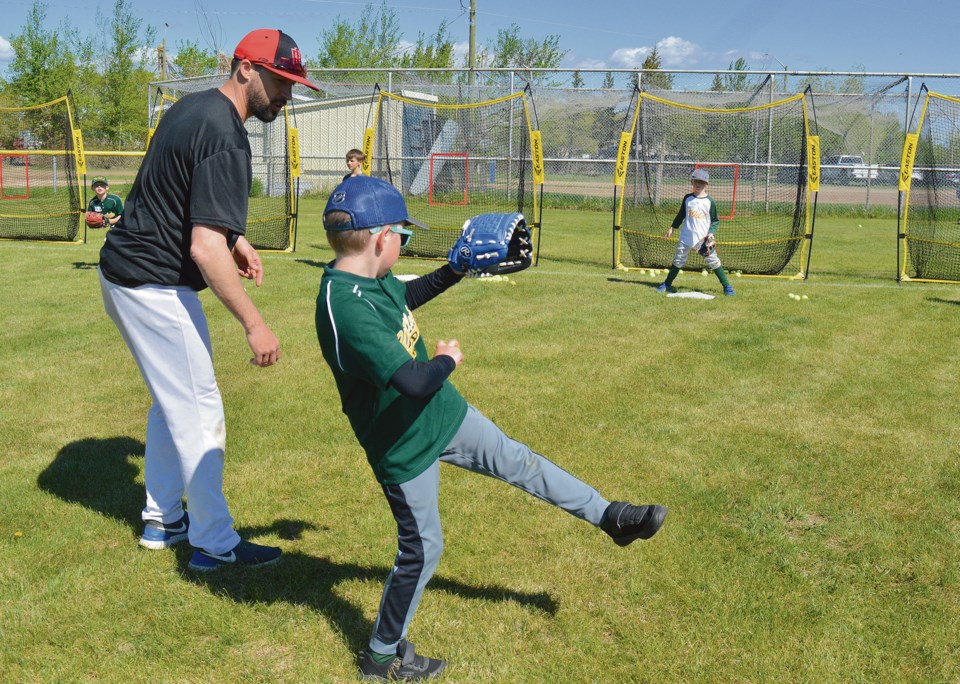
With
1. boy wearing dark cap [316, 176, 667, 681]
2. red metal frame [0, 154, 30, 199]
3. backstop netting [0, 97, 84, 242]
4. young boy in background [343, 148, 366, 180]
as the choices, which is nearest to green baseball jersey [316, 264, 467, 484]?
boy wearing dark cap [316, 176, 667, 681]

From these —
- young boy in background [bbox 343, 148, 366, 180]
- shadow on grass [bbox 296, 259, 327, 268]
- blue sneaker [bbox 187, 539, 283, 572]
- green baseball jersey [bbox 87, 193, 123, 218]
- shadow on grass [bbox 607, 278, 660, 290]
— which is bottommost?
blue sneaker [bbox 187, 539, 283, 572]

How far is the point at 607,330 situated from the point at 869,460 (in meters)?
4.28

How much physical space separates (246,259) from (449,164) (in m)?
14.5

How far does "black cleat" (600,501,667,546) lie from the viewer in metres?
3.50

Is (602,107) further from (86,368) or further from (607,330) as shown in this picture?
(86,368)

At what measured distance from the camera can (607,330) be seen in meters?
9.65

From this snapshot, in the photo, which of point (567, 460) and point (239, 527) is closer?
point (239, 527)

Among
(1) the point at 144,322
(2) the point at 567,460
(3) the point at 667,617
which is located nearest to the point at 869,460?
(2) the point at 567,460

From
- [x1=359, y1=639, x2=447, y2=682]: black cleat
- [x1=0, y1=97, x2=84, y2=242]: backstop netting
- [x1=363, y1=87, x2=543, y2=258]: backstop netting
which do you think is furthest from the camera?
[x1=0, y1=97, x2=84, y2=242]: backstop netting

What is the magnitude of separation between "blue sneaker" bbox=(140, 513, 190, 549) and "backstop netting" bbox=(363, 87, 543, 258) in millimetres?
11230

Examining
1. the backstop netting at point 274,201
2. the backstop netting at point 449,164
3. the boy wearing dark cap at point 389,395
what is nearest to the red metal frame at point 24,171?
the backstop netting at point 274,201

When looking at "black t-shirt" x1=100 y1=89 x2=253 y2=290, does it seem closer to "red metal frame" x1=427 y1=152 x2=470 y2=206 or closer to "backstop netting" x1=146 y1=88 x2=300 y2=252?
"backstop netting" x1=146 y1=88 x2=300 y2=252

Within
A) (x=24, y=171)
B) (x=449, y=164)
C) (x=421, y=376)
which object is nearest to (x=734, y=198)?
(x=449, y=164)

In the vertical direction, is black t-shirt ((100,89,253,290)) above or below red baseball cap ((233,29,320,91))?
below
